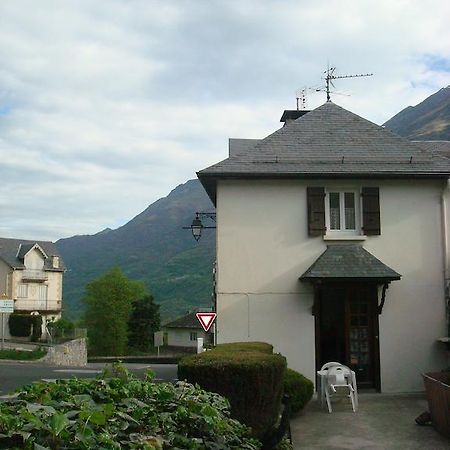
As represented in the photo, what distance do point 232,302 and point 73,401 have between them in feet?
34.1

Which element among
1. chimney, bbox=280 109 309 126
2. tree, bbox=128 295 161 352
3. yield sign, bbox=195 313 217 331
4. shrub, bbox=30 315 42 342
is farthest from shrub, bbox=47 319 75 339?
yield sign, bbox=195 313 217 331

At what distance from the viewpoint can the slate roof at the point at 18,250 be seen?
54.7 metres

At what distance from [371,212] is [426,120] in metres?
132

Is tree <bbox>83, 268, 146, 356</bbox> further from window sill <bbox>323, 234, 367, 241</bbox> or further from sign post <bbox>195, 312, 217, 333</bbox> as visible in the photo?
window sill <bbox>323, 234, 367, 241</bbox>

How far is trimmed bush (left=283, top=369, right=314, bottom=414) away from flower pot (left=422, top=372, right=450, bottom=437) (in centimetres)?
224

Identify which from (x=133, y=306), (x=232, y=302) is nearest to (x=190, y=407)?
(x=232, y=302)

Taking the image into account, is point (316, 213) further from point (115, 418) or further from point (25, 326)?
point (25, 326)

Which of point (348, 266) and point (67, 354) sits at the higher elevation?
point (348, 266)

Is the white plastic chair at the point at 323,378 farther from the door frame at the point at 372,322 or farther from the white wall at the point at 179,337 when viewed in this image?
the white wall at the point at 179,337

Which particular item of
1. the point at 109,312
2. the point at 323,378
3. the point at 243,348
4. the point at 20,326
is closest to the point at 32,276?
the point at 109,312

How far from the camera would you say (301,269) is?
45.2 feet

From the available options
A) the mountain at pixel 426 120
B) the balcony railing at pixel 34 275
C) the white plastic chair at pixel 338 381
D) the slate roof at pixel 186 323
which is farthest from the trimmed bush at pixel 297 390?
the mountain at pixel 426 120

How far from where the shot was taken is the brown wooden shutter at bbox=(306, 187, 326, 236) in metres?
13.8

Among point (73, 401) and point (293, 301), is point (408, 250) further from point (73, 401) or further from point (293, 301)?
point (73, 401)
